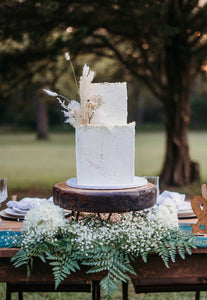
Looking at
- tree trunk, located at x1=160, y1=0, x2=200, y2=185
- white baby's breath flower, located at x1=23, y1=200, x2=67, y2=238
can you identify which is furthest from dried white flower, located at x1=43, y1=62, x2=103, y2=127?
tree trunk, located at x1=160, y1=0, x2=200, y2=185

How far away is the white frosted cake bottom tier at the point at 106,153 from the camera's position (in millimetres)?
2449

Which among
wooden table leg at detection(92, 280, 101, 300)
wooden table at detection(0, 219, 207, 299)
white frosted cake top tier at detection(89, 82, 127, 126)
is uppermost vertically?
white frosted cake top tier at detection(89, 82, 127, 126)

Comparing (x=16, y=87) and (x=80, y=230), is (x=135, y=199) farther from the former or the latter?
(x=16, y=87)

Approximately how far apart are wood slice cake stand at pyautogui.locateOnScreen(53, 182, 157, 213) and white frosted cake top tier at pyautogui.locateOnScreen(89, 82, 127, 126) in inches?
16.6

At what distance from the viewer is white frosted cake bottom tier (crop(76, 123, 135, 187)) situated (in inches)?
96.4

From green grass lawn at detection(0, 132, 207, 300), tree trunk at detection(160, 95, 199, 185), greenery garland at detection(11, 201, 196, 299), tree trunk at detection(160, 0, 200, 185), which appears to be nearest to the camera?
greenery garland at detection(11, 201, 196, 299)

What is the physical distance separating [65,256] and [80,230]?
6.8 inches

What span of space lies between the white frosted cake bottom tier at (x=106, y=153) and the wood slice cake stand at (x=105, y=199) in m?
0.10

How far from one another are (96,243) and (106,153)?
52 centimetres

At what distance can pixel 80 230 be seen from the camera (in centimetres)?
235

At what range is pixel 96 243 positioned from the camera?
2293mm

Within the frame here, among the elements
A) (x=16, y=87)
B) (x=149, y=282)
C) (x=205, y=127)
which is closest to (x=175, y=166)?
(x=16, y=87)

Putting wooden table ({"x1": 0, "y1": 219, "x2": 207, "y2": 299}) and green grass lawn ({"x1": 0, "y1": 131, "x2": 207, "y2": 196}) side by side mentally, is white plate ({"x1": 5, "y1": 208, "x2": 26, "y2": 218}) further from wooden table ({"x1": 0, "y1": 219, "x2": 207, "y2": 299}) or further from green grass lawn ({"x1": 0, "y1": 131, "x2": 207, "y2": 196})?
green grass lawn ({"x1": 0, "y1": 131, "x2": 207, "y2": 196})

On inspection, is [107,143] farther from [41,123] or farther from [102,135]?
[41,123]
